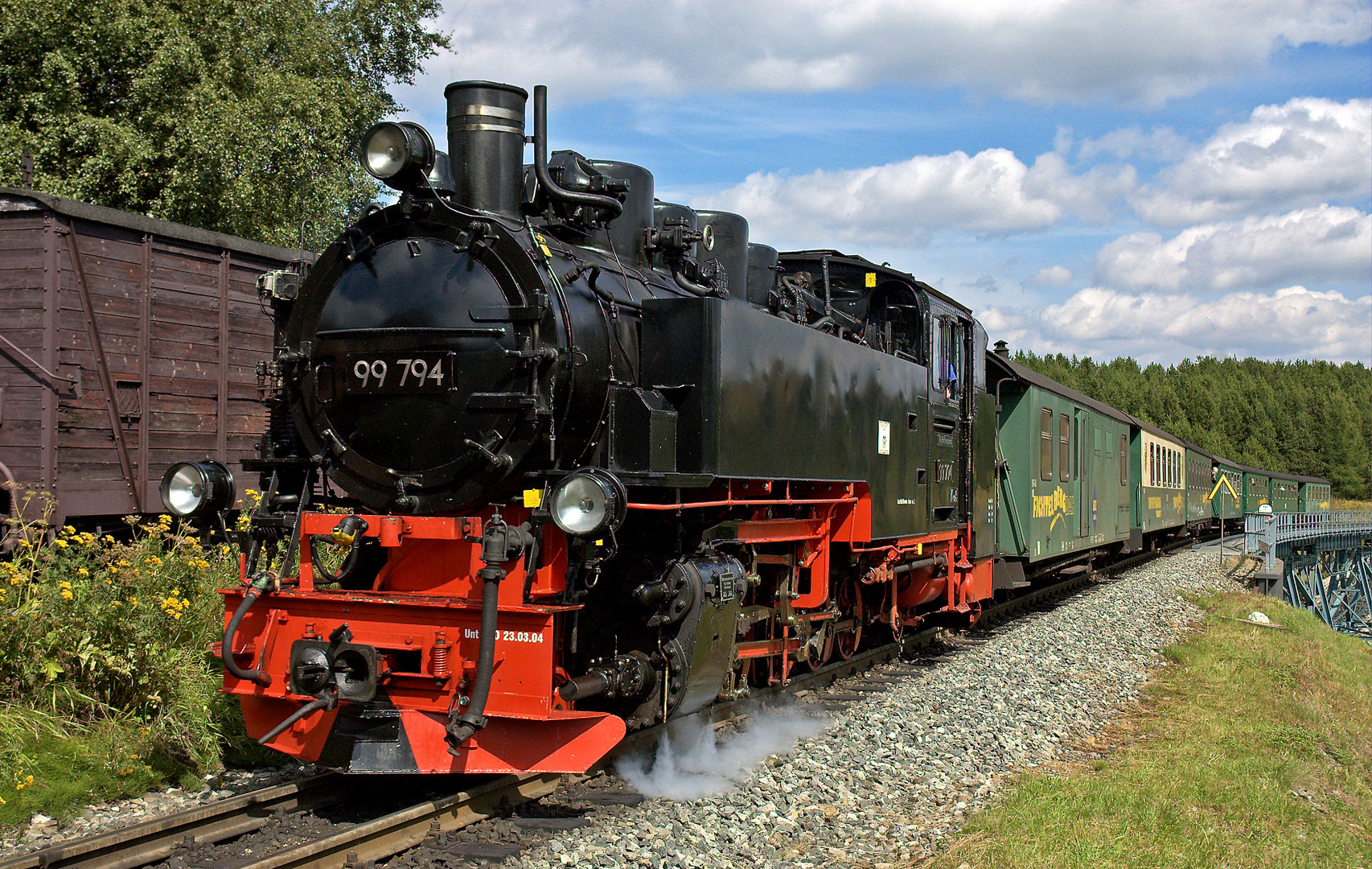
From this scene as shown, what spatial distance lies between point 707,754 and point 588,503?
1.90 m

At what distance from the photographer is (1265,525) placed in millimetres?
24328

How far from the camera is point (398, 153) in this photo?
5.04 metres

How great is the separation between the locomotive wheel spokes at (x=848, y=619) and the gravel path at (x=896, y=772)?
2.01 feet

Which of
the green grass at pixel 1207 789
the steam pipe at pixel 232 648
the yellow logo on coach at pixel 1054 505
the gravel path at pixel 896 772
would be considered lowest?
the green grass at pixel 1207 789

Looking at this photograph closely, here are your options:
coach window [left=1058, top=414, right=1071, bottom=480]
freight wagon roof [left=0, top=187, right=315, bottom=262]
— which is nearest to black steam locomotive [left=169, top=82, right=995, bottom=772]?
freight wagon roof [left=0, top=187, right=315, bottom=262]

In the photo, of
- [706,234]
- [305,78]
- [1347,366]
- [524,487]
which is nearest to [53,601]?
[524,487]

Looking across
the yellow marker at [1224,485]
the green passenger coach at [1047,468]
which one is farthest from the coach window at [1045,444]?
the yellow marker at [1224,485]

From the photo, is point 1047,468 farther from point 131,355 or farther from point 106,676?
point 106,676

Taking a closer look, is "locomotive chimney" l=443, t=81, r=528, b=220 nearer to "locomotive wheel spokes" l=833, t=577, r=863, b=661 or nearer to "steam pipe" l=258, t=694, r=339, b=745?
"steam pipe" l=258, t=694, r=339, b=745

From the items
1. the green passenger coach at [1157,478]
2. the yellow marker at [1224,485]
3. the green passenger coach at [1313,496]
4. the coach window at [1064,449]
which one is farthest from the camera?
the green passenger coach at [1313,496]

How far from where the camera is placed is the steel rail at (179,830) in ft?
12.0

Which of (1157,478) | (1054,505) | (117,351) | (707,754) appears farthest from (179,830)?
(1157,478)

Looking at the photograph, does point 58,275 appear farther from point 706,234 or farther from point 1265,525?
point 1265,525

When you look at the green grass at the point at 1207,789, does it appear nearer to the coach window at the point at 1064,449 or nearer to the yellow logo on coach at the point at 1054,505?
the yellow logo on coach at the point at 1054,505
